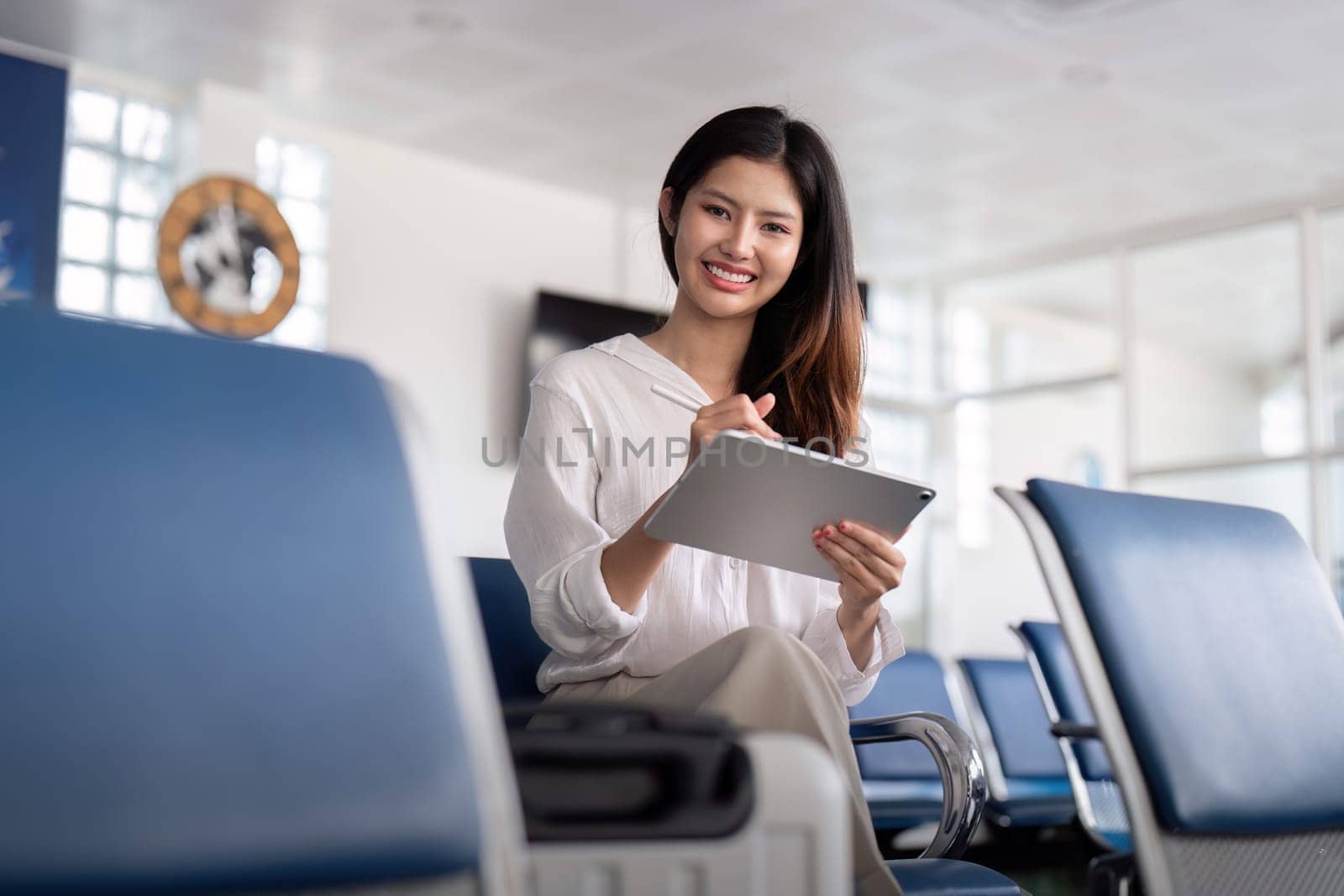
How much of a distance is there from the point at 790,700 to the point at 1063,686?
2.29 metres

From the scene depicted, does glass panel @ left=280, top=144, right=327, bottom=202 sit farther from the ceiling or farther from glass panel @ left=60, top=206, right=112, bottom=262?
glass panel @ left=60, top=206, right=112, bottom=262

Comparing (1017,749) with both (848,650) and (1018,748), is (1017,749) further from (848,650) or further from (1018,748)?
(848,650)

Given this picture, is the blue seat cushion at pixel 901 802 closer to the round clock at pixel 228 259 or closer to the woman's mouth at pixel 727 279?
the woman's mouth at pixel 727 279

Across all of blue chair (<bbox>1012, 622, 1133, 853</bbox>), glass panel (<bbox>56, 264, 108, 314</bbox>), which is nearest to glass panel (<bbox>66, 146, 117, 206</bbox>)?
glass panel (<bbox>56, 264, 108, 314</bbox>)

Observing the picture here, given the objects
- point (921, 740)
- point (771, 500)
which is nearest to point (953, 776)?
point (921, 740)

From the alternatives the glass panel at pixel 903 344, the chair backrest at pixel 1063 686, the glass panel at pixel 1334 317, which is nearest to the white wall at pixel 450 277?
the glass panel at pixel 903 344

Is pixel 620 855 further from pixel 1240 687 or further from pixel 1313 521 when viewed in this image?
pixel 1313 521

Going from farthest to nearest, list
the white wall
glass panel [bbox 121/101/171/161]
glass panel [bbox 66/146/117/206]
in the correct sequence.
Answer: the white wall
glass panel [bbox 121/101/171/161]
glass panel [bbox 66/146/117/206]

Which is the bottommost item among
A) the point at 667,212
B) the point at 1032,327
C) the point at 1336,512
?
the point at 1336,512

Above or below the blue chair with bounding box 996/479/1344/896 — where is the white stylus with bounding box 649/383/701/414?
above

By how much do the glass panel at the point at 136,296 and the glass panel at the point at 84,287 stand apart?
0.05 meters

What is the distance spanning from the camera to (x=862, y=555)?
4.86ft

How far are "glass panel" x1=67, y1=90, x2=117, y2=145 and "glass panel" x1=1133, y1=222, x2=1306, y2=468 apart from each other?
221 inches

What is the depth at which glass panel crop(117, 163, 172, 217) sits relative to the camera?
6.02 metres
